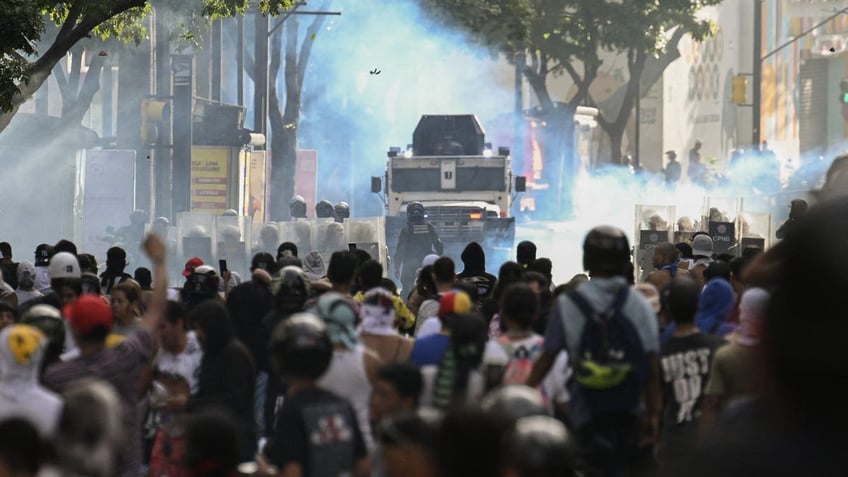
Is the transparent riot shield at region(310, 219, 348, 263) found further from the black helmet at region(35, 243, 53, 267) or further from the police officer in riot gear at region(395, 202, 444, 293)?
the black helmet at region(35, 243, 53, 267)

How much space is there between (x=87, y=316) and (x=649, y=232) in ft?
57.0

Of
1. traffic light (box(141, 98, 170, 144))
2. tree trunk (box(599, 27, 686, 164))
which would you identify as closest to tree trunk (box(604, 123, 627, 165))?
tree trunk (box(599, 27, 686, 164))

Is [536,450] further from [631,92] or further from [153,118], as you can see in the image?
[631,92]

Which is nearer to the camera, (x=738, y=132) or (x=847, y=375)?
(x=847, y=375)

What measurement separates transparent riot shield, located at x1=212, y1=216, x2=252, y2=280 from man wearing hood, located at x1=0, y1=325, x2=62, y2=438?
750 inches

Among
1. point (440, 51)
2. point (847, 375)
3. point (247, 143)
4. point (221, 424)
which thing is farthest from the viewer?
point (440, 51)

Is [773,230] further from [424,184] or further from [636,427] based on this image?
[636,427]

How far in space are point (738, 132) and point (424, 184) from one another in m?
55.7

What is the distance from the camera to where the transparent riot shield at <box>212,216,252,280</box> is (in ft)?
83.4

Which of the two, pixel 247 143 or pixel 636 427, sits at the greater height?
pixel 247 143

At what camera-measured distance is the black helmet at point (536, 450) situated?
147 inches

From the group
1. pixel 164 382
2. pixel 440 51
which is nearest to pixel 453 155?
pixel 440 51

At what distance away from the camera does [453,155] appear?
1377 inches

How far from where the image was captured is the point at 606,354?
679cm
